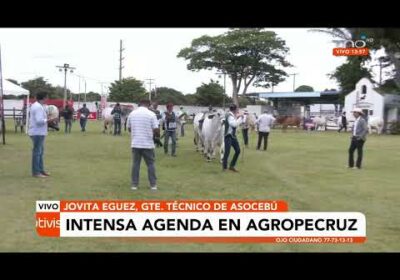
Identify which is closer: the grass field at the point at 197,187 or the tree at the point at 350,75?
the grass field at the point at 197,187

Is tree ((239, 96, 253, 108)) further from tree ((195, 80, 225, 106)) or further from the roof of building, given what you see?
tree ((195, 80, 225, 106))

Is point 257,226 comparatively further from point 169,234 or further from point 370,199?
point 370,199

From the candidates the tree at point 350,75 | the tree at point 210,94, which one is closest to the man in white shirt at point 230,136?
the tree at point 350,75

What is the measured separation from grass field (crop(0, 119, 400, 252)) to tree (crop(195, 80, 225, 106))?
3997 cm

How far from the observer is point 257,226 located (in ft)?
21.6

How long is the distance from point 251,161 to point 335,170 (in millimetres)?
2911

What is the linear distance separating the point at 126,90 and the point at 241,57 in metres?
25.2

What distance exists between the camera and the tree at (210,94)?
58.9m

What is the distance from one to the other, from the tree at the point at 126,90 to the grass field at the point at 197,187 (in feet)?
128

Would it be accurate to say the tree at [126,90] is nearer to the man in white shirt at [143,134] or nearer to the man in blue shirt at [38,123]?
the man in blue shirt at [38,123]

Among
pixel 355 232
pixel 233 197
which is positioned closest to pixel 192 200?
pixel 233 197

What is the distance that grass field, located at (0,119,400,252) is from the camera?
21.7 feet

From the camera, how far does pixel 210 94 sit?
60.0 m

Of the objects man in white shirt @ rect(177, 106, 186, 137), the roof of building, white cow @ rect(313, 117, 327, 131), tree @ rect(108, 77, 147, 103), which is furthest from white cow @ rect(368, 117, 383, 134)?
tree @ rect(108, 77, 147, 103)
